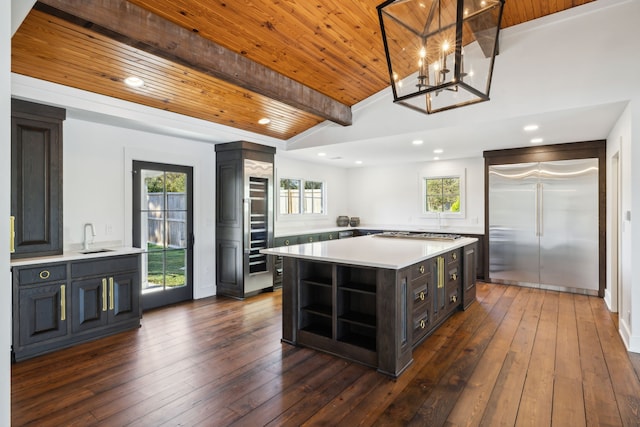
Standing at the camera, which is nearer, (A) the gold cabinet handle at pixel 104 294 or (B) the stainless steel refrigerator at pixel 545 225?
(A) the gold cabinet handle at pixel 104 294

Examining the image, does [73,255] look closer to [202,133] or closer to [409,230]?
[202,133]

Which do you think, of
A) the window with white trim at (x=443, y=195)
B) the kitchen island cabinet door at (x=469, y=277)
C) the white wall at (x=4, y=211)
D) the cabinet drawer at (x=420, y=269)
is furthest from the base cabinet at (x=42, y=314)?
the window with white trim at (x=443, y=195)

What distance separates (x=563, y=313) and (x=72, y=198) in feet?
19.3

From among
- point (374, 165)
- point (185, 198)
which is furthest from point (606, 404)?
point (374, 165)

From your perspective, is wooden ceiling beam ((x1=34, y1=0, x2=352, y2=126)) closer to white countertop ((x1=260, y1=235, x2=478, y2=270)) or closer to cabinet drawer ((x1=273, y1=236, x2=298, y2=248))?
white countertop ((x1=260, y1=235, x2=478, y2=270))

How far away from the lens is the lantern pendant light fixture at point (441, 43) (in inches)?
72.3

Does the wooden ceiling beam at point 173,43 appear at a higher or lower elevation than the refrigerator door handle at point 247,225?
higher

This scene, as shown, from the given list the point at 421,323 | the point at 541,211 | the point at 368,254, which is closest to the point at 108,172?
the point at 368,254

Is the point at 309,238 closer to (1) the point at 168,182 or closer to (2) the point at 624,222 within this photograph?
(1) the point at 168,182

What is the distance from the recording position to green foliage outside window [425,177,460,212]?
6.84m

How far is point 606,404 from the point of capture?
2324mm

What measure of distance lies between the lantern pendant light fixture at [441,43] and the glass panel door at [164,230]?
354 centimetres

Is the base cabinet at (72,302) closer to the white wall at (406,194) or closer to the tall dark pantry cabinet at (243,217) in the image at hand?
the tall dark pantry cabinet at (243,217)

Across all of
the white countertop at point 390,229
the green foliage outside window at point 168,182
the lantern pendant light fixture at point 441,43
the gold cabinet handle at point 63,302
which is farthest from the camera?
the white countertop at point 390,229
